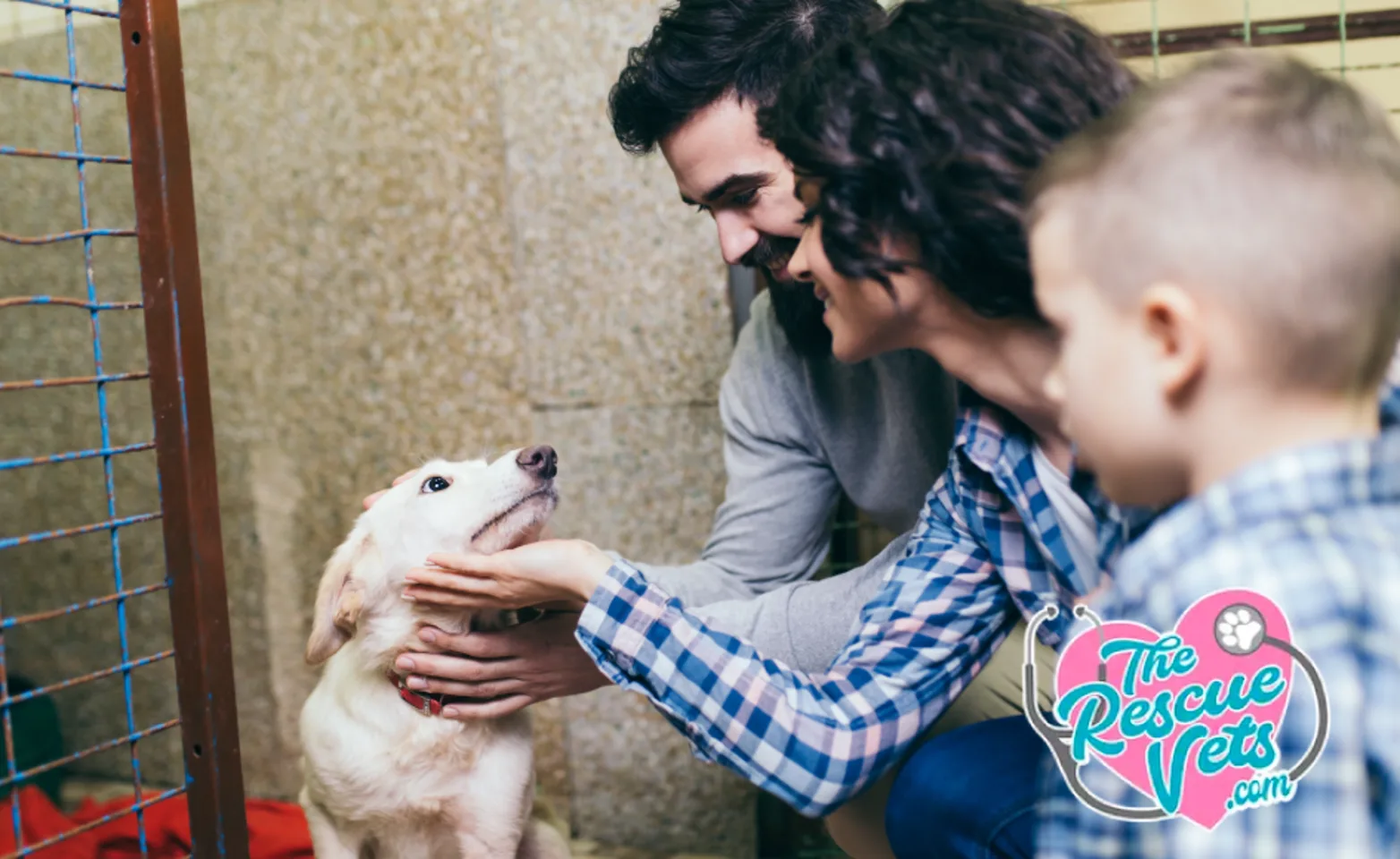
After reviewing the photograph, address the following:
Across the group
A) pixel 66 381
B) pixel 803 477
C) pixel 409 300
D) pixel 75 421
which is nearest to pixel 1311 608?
pixel 803 477

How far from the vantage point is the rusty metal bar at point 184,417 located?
1343mm

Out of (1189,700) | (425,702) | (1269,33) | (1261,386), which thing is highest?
(1269,33)

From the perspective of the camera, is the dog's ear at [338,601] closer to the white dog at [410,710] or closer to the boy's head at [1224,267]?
the white dog at [410,710]

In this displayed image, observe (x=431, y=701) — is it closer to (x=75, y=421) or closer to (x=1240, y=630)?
(x=1240, y=630)

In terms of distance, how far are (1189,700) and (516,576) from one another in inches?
29.5

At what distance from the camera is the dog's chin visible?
153 centimetres

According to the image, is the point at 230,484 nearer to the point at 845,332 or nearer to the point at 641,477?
the point at 641,477

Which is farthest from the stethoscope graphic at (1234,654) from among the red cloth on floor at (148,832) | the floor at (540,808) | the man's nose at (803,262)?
the red cloth on floor at (148,832)

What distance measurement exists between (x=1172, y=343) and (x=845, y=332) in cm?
49

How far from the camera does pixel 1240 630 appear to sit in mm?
785

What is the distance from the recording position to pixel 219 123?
255 centimetres

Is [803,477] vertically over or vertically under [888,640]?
over

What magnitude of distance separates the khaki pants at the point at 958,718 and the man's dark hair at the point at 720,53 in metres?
0.91

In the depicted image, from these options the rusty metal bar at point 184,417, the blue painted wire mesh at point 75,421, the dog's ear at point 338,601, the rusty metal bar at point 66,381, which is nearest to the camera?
the rusty metal bar at point 66,381
